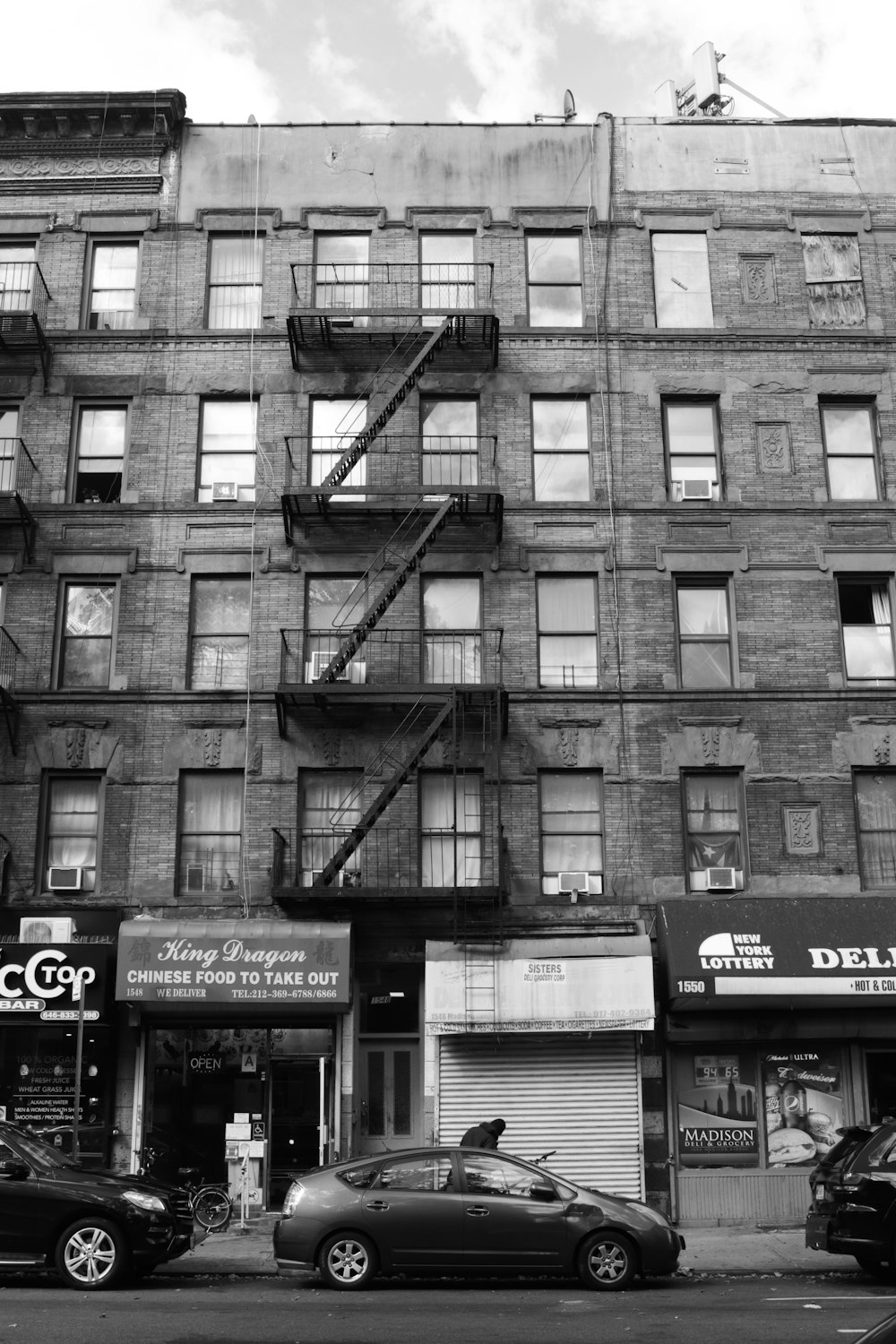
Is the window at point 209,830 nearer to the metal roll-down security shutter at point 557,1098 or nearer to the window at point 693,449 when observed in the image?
the metal roll-down security shutter at point 557,1098

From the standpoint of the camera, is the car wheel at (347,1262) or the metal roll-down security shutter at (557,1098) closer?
the car wheel at (347,1262)

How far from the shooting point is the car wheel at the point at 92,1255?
1306cm

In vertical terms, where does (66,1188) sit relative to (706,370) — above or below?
below

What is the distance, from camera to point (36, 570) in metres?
21.9

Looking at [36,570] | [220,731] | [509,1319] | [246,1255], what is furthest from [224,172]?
[509,1319]

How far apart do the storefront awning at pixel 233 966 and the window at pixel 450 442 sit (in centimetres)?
744

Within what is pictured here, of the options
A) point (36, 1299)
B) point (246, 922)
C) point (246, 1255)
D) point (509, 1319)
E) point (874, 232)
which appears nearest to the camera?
point (509, 1319)

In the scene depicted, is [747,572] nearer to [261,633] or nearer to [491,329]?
[491,329]

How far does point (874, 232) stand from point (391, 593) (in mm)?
10651

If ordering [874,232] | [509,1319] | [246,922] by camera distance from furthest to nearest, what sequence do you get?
[874,232] → [246,922] → [509,1319]

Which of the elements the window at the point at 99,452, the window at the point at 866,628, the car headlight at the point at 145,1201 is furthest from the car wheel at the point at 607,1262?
Result: the window at the point at 99,452

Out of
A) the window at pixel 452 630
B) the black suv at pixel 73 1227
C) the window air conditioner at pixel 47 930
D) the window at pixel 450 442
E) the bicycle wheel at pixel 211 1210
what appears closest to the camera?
the black suv at pixel 73 1227

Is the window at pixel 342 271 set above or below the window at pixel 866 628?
above

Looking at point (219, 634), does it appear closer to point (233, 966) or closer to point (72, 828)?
point (72, 828)
